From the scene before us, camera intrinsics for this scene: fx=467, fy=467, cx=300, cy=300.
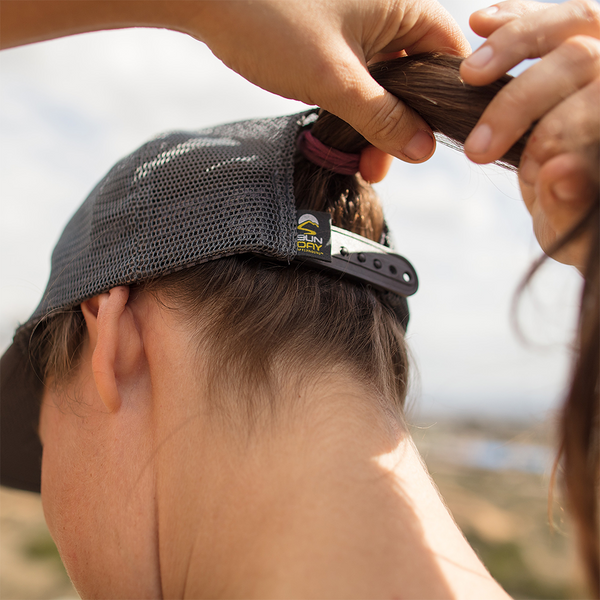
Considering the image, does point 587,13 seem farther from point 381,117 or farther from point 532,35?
point 381,117

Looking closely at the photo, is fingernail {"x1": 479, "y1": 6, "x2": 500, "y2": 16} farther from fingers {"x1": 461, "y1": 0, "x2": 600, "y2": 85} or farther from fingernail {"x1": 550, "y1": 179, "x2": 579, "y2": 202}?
fingernail {"x1": 550, "y1": 179, "x2": 579, "y2": 202}

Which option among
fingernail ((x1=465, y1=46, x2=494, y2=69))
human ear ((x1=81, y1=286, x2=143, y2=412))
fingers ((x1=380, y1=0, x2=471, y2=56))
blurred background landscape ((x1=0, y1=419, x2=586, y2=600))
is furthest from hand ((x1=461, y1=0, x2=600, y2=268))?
human ear ((x1=81, y1=286, x2=143, y2=412))

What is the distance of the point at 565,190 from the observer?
0.92 meters

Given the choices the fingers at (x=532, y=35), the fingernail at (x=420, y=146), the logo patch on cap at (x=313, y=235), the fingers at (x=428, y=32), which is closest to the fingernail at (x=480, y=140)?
the fingers at (x=532, y=35)

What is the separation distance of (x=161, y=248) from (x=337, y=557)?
0.94 metres

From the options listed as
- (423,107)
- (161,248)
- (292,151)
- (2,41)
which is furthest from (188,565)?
(2,41)

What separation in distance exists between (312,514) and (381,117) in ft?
3.29

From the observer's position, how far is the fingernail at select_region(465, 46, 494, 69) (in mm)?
1037

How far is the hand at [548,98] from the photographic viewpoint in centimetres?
91

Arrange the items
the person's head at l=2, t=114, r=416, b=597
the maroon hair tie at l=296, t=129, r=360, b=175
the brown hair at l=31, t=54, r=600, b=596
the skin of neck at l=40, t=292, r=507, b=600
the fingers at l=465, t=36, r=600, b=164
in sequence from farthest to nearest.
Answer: the maroon hair tie at l=296, t=129, r=360, b=175
the person's head at l=2, t=114, r=416, b=597
the skin of neck at l=40, t=292, r=507, b=600
the fingers at l=465, t=36, r=600, b=164
the brown hair at l=31, t=54, r=600, b=596

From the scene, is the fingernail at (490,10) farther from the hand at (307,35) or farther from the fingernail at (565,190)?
the fingernail at (565,190)

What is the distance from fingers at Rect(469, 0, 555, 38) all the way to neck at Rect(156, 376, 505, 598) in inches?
37.7

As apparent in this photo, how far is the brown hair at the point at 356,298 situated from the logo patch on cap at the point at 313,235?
0.09m

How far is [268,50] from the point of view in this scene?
3.71 ft
